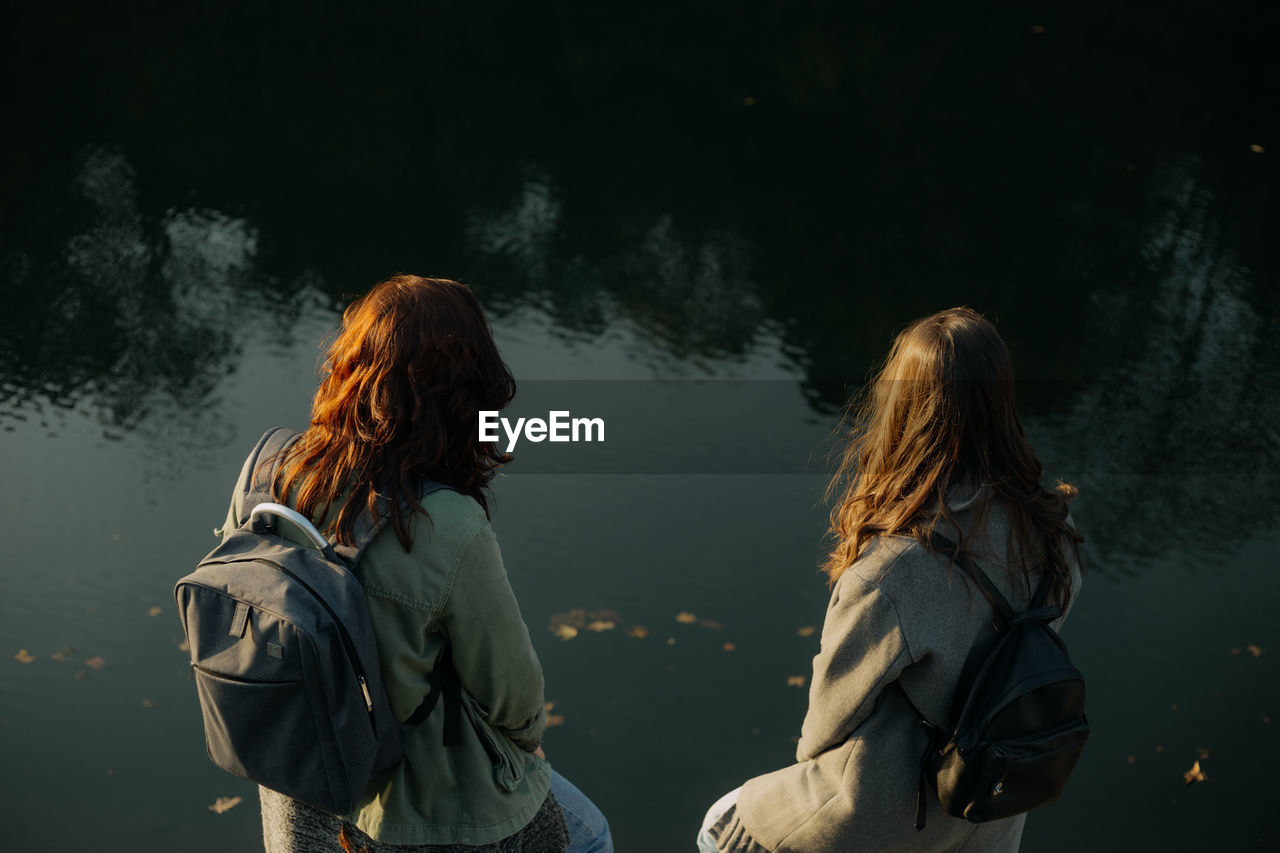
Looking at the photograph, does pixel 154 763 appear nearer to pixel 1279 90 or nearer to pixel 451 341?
pixel 451 341

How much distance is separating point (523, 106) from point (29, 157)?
416 cm

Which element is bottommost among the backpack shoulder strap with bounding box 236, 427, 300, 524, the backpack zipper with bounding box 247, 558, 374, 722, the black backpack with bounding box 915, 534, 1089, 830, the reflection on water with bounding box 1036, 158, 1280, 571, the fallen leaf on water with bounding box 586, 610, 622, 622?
the fallen leaf on water with bounding box 586, 610, 622, 622

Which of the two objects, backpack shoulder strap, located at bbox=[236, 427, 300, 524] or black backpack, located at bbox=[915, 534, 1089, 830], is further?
backpack shoulder strap, located at bbox=[236, 427, 300, 524]

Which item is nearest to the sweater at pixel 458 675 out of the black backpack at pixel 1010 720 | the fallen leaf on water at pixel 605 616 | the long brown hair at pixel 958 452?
the long brown hair at pixel 958 452

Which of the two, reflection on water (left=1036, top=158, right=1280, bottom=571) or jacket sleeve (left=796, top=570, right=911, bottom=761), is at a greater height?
jacket sleeve (left=796, top=570, right=911, bottom=761)

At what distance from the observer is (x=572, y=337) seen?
689cm

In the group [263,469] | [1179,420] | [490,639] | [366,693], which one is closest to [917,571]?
[490,639]

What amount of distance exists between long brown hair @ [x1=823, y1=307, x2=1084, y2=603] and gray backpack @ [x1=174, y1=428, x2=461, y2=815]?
3.04ft

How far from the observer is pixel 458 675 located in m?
2.08

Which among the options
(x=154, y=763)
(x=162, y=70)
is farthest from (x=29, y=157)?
(x=154, y=763)

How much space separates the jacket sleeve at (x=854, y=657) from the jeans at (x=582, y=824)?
22.9 inches

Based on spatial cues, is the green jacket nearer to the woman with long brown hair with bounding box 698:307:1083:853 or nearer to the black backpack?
the woman with long brown hair with bounding box 698:307:1083:853

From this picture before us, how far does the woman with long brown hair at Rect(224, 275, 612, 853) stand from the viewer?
1.93m

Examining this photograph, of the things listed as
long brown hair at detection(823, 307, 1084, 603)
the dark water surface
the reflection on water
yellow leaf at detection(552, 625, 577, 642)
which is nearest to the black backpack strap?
long brown hair at detection(823, 307, 1084, 603)
